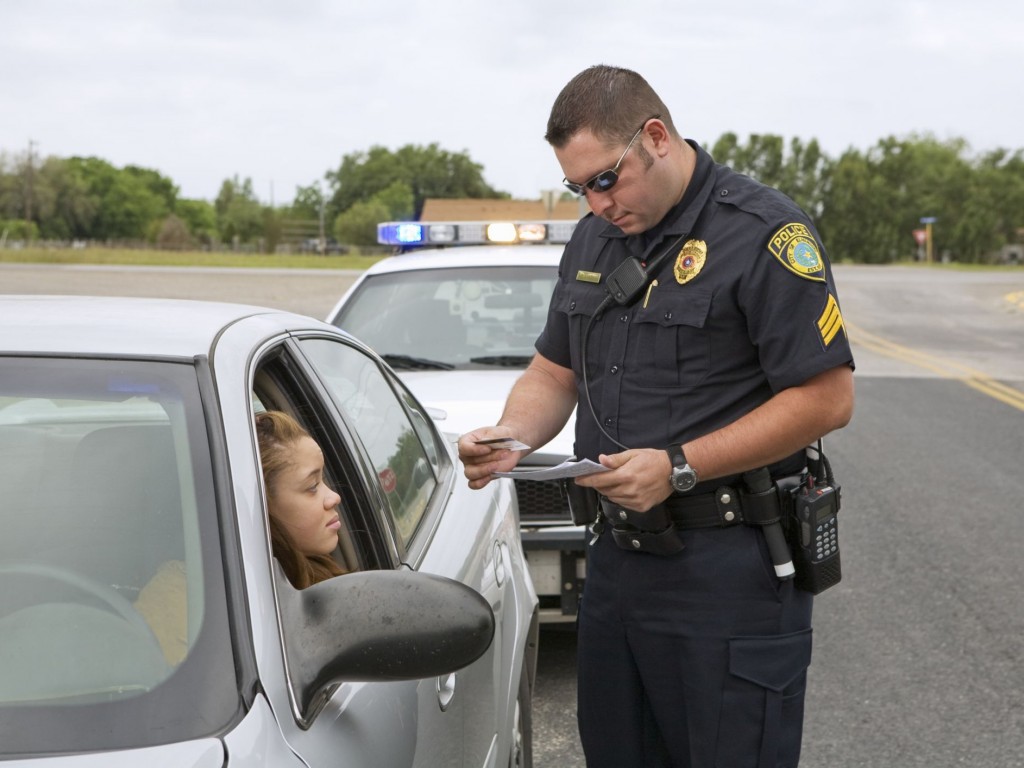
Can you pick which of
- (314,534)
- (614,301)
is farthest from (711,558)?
(314,534)

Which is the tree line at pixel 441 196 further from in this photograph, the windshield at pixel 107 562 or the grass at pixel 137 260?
the windshield at pixel 107 562

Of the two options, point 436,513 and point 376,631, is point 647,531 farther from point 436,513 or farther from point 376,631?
point 376,631

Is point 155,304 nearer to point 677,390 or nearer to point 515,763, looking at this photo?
point 677,390

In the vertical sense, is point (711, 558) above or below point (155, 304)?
below

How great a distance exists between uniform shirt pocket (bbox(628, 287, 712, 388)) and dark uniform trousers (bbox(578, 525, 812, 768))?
1.05 feet

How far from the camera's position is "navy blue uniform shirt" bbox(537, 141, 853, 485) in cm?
258

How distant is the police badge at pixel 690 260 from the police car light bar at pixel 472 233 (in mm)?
4670

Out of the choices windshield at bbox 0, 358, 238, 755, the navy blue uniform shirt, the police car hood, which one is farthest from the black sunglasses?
the police car hood

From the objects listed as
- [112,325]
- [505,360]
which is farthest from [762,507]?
[505,360]

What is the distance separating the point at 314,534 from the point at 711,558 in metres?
0.85

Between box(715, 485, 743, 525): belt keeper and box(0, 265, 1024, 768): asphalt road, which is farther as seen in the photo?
box(0, 265, 1024, 768): asphalt road

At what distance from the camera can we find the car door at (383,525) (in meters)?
1.86

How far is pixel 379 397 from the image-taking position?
3.20 meters

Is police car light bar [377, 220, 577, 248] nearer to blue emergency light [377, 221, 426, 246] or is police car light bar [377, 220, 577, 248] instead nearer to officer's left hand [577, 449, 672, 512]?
blue emergency light [377, 221, 426, 246]
